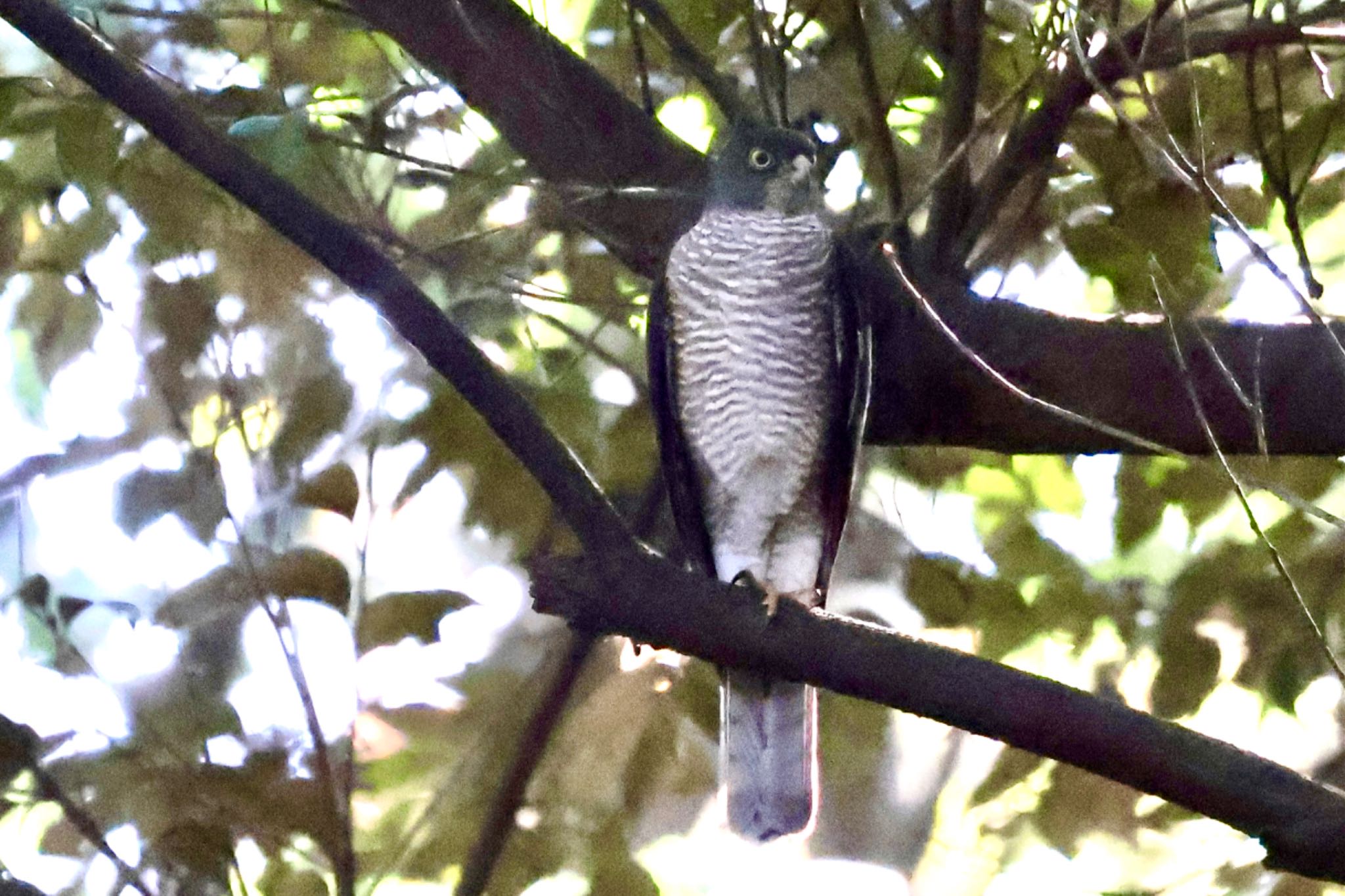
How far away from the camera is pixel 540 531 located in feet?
7.66

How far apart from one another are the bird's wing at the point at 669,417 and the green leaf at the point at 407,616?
57 cm

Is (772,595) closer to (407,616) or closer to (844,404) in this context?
(407,616)

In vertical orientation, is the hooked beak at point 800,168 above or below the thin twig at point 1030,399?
above

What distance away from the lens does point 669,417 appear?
244 cm

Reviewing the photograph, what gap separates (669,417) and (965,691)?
0.96 meters

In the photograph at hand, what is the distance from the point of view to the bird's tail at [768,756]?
2.37 meters

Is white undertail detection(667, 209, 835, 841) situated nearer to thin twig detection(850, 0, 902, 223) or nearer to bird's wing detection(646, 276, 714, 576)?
bird's wing detection(646, 276, 714, 576)

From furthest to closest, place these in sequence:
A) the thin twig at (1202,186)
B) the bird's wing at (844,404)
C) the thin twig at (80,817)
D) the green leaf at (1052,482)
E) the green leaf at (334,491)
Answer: the green leaf at (1052,482) < the bird's wing at (844,404) < the green leaf at (334,491) < the thin twig at (80,817) < the thin twig at (1202,186)

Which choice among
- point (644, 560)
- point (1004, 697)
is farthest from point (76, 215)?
point (1004, 697)

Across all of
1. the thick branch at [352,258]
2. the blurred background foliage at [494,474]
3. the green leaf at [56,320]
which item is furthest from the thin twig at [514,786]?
the green leaf at [56,320]

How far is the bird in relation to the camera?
94.0 inches

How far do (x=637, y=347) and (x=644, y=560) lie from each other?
1.09m

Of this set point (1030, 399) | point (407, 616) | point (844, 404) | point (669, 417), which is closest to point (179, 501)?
point (407, 616)

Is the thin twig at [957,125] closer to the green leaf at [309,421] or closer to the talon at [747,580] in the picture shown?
the talon at [747,580]
